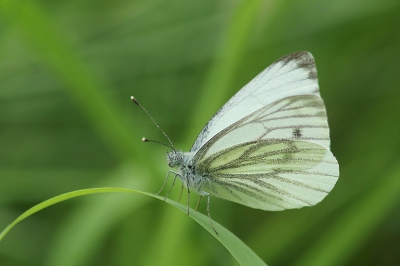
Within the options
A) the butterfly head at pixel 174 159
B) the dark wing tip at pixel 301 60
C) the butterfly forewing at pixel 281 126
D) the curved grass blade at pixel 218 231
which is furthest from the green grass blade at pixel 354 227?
the curved grass blade at pixel 218 231

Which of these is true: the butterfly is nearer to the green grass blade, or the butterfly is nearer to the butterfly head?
the butterfly head

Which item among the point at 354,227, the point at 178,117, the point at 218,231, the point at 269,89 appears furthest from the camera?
the point at 178,117

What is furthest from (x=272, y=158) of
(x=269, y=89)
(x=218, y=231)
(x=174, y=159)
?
(x=218, y=231)

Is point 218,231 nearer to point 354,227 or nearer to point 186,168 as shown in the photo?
point 186,168

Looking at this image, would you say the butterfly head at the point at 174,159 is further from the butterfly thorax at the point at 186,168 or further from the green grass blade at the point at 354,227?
the green grass blade at the point at 354,227

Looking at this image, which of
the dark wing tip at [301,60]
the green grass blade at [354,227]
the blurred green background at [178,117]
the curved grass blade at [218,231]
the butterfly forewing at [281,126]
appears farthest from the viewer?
the blurred green background at [178,117]

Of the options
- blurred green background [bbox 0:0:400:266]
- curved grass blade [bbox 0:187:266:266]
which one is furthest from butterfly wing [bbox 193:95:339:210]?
curved grass blade [bbox 0:187:266:266]

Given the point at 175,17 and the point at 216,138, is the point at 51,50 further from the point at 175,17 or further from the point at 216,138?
the point at 175,17
